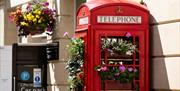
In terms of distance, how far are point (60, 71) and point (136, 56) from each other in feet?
12.6

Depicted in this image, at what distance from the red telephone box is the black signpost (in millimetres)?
3511

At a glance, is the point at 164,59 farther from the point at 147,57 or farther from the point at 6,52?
the point at 6,52

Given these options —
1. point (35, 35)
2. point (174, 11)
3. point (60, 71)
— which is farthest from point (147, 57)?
point (35, 35)

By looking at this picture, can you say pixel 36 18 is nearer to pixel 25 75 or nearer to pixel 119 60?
pixel 25 75

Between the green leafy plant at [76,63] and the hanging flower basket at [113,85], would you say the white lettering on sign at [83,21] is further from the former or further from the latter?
the hanging flower basket at [113,85]

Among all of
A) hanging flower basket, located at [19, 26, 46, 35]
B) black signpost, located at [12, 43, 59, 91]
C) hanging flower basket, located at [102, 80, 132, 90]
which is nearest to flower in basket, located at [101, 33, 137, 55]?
hanging flower basket, located at [102, 80, 132, 90]

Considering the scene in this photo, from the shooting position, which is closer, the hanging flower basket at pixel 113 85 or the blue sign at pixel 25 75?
the hanging flower basket at pixel 113 85

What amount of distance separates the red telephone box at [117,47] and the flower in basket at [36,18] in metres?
3.49

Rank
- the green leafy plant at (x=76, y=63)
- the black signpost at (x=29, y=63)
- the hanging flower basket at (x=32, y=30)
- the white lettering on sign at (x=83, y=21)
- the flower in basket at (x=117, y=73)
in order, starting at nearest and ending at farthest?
the flower in basket at (x=117, y=73), the white lettering on sign at (x=83, y=21), the green leafy plant at (x=76, y=63), the black signpost at (x=29, y=63), the hanging flower basket at (x=32, y=30)

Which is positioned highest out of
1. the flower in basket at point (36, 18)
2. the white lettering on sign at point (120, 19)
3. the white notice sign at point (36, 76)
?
the flower in basket at point (36, 18)

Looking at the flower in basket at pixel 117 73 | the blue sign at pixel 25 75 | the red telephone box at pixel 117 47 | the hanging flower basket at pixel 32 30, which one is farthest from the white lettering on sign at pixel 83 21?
the blue sign at pixel 25 75

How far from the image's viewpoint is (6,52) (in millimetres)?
Answer: 11305

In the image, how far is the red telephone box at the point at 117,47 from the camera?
7.53 m

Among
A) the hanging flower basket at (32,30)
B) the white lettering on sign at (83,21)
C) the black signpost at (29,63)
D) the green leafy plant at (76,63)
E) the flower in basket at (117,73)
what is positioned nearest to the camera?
the flower in basket at (117,73)
